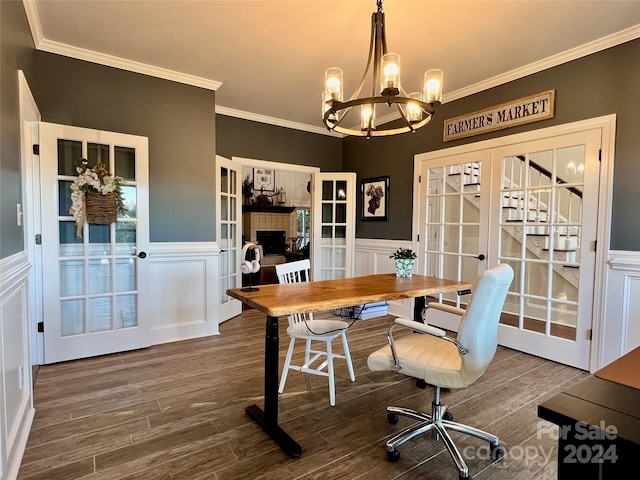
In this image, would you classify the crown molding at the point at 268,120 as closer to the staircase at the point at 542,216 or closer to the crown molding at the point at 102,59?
the crown molding at the point at 102,59

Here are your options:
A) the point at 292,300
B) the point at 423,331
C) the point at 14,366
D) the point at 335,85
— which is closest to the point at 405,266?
the point at 423,331

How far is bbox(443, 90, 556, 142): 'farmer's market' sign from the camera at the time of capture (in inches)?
124

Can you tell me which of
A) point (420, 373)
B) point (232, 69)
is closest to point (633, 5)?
point (420, 373)

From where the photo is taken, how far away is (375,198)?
4.89 metres

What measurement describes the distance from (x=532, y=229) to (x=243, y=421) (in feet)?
10.0

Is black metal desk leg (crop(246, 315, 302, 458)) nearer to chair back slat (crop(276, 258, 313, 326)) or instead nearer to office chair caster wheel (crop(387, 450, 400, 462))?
chair back slat (crop(276, 258, 313, 326))

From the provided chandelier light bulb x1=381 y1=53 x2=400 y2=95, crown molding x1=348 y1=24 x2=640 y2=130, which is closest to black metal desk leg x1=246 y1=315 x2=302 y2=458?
chandelier light bulb x1=381 y1=53 x2=400 y2=95

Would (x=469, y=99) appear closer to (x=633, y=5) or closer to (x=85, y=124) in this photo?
(x=633, y=5)

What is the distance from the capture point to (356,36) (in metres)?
2.71

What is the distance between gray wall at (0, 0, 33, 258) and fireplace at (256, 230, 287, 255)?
6.85m

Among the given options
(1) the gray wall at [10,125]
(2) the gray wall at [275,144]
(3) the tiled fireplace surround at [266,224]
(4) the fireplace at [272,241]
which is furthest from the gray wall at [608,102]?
(4) the fireplace at [272,241]

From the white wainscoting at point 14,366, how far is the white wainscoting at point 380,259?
3595mm

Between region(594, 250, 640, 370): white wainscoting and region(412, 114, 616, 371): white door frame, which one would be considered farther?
region(412, 114, 616, 371): white door frame

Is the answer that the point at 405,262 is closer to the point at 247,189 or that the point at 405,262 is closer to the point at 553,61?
the point at 553,61
